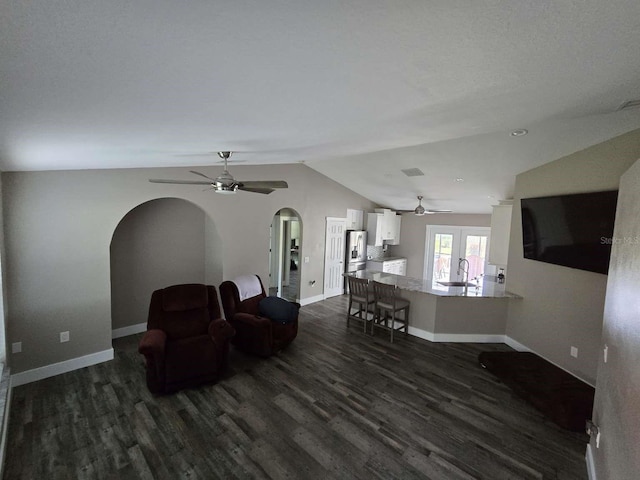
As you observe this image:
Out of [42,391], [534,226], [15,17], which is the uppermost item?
[15,17]

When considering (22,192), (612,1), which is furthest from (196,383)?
(612,1)

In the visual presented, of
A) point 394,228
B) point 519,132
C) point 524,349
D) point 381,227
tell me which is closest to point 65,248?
point 519,132

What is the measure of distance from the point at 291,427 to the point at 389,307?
8.01ft

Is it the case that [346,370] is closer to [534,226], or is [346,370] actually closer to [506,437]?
[506,437]

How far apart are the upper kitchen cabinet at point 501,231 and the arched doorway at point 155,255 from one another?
4.75 m

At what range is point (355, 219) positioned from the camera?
290 inches

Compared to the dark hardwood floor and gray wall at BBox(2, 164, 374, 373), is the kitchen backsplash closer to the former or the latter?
the dark hardwood floor

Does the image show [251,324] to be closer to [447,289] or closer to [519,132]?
[447,289]

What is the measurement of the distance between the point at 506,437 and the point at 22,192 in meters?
5.39

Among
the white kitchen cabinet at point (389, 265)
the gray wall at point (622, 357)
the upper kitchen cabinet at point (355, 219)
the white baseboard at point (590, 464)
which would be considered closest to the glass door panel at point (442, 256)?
the white kitchen cabinet at point (389, 265)

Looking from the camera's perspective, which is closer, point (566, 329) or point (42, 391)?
point (42, 391)

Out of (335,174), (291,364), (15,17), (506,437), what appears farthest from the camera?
(335,174)

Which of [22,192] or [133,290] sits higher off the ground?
[22,192]

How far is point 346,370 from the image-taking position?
3.64m
